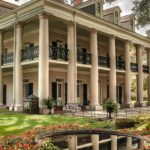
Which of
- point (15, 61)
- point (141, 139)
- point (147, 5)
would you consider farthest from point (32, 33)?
point (141, 139)

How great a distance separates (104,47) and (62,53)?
37.8 feet

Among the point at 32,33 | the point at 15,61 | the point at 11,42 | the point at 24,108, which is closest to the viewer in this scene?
the point at 24,108

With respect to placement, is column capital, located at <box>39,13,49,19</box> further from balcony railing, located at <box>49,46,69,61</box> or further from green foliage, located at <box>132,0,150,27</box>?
green foliage, located at <box>132,0,150,27</box>

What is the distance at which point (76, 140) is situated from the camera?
13086 mm

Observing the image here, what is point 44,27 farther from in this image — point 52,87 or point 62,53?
point 52,87

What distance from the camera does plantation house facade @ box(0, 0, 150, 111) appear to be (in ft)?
77.2

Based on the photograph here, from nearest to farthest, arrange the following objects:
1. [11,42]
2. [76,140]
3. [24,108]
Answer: [76,140] < [24,108] < [11,42]

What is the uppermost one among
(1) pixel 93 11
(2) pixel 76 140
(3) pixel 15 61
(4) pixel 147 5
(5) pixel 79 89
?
(1) pixel 93 11

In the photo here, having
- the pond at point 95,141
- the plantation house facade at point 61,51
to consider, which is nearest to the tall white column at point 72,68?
the plantation house facade at point 61,51

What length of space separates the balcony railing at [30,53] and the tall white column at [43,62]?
4.69 ft

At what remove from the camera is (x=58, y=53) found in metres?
24.4

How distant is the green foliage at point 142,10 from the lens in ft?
56.8

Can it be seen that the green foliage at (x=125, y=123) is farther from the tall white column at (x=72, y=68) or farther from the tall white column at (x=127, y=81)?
the tall white column at (x=127, y=81)

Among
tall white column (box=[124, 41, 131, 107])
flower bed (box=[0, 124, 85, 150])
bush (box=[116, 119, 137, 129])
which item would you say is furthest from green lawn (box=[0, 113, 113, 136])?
tall white column (box=[124, 41, 131, 107])
